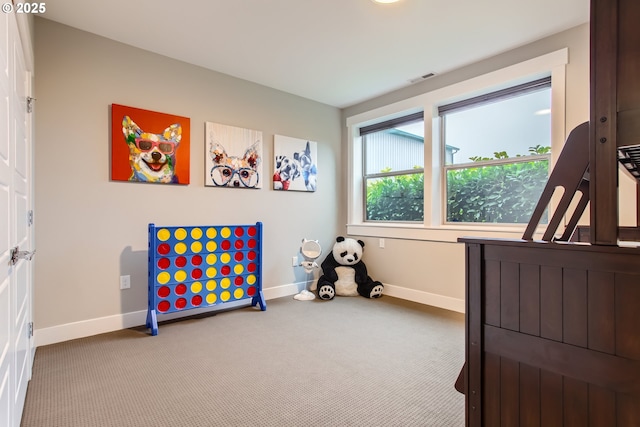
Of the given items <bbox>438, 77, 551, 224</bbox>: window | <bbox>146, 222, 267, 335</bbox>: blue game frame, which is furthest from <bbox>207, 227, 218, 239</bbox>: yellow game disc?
<bbox>438, 77, 551, 224</bbox>: window

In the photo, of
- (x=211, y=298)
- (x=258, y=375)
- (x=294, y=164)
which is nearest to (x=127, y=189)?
(x=211, y=298)

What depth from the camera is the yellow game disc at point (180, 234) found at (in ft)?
9.64

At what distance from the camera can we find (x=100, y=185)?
9.04 ft

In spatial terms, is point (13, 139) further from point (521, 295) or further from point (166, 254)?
point (521, 295)

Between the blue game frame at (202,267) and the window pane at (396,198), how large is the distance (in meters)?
1.70

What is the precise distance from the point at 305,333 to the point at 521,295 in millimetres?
1959

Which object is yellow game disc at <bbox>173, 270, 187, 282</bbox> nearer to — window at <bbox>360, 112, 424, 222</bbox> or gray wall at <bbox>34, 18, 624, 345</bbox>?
gray wall at <bbox>34, 18, 624, 345</bbox>

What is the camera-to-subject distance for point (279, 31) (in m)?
2.64

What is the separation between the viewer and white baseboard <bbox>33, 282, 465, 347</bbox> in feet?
8.33

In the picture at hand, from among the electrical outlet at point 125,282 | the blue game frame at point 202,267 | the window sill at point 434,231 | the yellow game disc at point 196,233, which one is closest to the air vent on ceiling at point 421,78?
the window sill at point 434,231

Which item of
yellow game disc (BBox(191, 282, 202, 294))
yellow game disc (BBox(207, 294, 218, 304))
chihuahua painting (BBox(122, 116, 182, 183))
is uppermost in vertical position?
chihuahua painting (BBox(122, 116, 182, 183))

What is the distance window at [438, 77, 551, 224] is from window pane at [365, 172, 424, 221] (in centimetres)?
35

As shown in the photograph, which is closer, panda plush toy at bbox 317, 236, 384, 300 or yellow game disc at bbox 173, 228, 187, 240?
yellow game disc at bbox 173, 228, 187, 240

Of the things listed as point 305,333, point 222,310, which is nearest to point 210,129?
point 222,310
